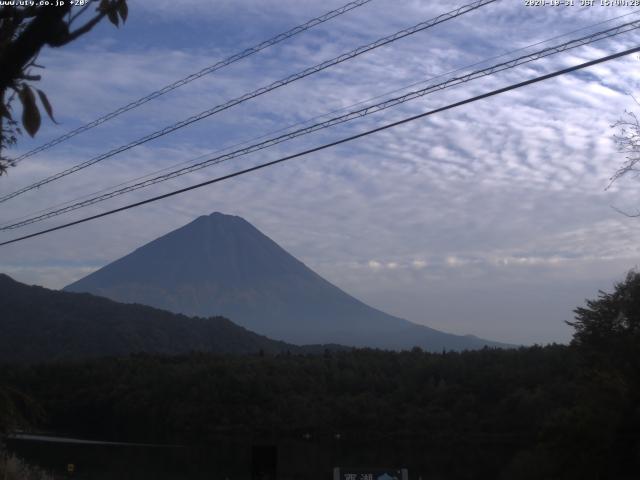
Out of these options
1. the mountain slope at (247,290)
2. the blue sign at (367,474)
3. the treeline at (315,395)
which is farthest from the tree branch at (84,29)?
the mountain slope at (247,290)

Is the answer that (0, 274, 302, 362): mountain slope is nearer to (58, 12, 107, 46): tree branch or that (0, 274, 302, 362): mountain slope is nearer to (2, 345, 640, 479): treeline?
(2, 345, 640, 479): treeline

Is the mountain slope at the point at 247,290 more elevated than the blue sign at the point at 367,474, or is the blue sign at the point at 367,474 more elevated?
the mountain slope at the point at 247,290

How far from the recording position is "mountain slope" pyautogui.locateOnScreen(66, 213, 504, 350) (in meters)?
161

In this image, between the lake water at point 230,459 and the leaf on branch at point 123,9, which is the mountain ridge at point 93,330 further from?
the leaf on branch at point 123,9

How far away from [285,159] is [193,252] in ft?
585

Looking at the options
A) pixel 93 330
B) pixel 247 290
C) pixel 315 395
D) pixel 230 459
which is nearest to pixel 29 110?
pixel 230 459

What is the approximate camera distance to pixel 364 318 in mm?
172750

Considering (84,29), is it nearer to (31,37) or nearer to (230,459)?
(31,37)

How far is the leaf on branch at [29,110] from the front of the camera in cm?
420

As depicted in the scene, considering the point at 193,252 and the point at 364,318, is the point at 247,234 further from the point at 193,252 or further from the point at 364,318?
the point at 364,318

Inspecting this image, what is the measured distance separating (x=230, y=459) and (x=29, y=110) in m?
32.3

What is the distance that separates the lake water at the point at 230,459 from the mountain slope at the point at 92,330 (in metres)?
34.1

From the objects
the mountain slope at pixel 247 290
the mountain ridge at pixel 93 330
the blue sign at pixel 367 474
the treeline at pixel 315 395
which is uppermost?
the mountain slope at pixel 247 290

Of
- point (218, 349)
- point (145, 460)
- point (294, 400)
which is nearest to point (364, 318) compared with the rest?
point (218, 349)
